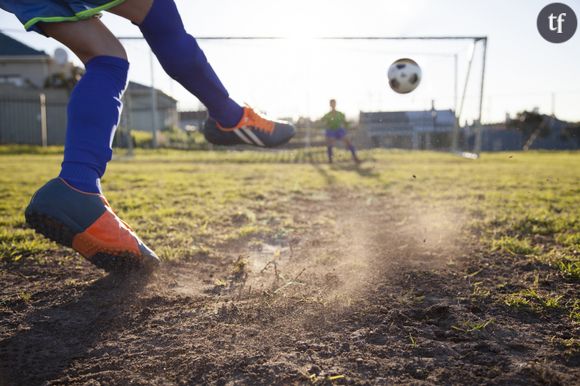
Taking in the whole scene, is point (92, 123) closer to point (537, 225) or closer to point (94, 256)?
point (94, 256)

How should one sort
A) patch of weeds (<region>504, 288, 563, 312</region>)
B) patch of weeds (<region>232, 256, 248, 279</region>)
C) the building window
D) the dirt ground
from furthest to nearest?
the building window < patch of weeds (<region>232, 256, 248, 279</region>) < patch of weeds (<region>504, 288, 563, 312</region>) < the dirt ground

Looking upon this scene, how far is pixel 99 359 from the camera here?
3.82 feet

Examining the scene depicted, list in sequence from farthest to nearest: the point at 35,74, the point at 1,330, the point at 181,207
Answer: the point at 35,74
the point at 181,207
the point at 1,330

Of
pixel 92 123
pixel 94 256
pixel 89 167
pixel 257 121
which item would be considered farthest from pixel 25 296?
pixel 257 121

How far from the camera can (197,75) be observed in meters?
1.93

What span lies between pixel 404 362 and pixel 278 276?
2.73 ft

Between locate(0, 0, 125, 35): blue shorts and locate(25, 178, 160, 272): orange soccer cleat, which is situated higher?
locate(0, 0, 125, 35): blue shorts

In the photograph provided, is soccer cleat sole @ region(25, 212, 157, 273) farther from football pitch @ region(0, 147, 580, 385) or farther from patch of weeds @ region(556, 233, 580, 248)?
patch of weeds @ region(556, 233, 580, 248)

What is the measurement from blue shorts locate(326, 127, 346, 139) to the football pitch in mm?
7087

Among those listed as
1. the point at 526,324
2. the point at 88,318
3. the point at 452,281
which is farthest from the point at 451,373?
the point at 88,318

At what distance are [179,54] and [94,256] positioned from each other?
85 centimetres

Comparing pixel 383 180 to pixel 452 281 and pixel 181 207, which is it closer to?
pixel 181 207

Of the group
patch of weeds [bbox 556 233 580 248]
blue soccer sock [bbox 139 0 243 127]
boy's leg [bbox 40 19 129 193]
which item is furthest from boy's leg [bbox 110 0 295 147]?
patch of weeds [bbox 556 233 580 248]

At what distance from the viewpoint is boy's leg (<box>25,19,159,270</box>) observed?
61.7 inches
